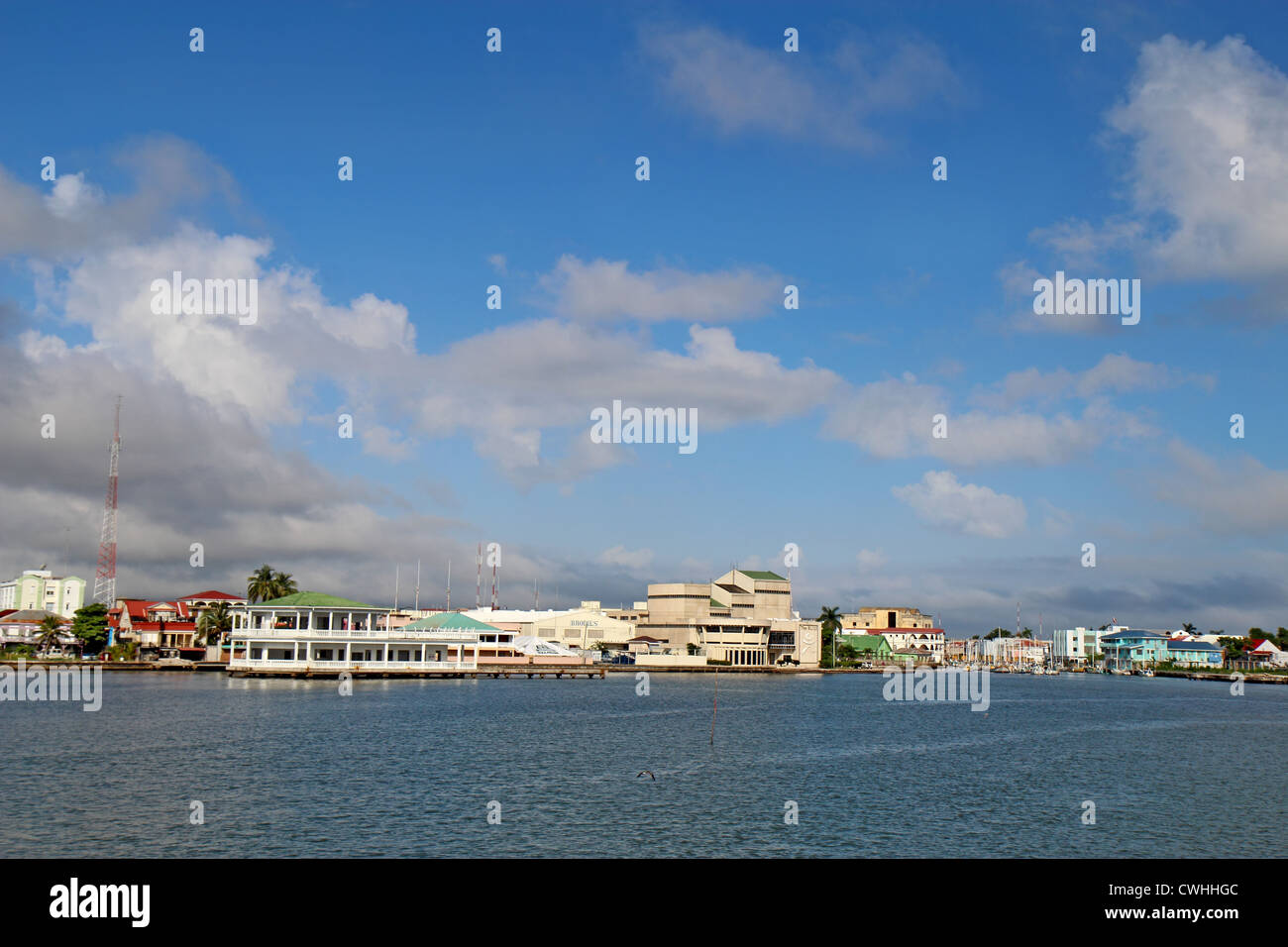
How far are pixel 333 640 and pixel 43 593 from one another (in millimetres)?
104709

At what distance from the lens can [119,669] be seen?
142m

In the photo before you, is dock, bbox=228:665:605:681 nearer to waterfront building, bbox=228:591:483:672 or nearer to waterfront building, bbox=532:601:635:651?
waterfront building, bbox=228:591:483:672

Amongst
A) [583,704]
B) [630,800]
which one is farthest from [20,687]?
[630,800]

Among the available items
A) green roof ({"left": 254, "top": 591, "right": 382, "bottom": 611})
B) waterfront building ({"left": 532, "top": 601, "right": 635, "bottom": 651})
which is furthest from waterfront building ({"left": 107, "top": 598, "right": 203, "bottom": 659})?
waterfront building ({"left": 532, "top": 601, "right": 635, "bottom": 651})

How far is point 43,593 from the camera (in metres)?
197

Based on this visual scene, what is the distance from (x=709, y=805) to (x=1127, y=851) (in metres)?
15.6

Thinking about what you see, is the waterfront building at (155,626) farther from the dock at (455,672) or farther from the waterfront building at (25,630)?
the dock at (455,672)

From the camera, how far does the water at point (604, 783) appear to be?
1331 inches

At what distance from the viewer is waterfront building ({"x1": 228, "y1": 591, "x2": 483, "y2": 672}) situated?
126 meters

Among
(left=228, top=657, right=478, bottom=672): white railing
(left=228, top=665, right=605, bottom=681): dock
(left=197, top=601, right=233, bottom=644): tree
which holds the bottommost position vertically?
(left=228, top=665, right=605, bottom=681): dock

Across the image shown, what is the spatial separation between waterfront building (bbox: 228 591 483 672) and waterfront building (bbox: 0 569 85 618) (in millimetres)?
78088

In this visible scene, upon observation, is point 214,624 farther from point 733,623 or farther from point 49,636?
point 733,623
